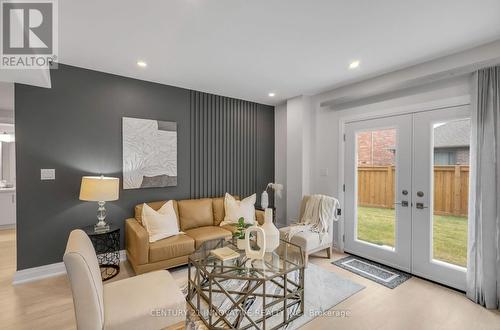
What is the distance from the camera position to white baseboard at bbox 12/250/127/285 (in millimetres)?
2668

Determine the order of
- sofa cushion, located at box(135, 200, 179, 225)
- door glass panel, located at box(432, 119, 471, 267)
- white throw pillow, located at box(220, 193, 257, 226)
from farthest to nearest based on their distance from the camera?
1. white throw pillow, located at box(220, 193, 257, 226)
2. sofa cushion, located at box(135, 200, 179, 225)
3. door glass panel, located at box(432, 119, 471, 267)

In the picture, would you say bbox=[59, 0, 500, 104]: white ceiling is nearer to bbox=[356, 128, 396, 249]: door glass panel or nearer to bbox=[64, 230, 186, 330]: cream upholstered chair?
bbox=[356, 128, 396, 249]: door glass panel

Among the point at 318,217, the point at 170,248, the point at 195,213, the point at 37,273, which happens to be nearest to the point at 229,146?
the point at 195,213

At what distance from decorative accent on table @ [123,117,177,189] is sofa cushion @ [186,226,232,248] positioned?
857mm

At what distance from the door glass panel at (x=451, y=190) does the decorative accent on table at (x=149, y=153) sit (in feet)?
11.7

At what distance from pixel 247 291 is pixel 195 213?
1.94 m

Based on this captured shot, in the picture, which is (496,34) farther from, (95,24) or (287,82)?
(95,24)

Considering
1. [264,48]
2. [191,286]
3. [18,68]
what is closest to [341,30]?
[264,48]

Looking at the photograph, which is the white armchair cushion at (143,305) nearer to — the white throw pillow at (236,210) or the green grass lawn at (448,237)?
the white throw pillow at (236,210)

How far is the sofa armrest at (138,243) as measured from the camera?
Result: 263 cm

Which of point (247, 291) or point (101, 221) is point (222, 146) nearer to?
point (101, 221)

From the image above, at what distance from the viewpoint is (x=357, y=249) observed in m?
3.53

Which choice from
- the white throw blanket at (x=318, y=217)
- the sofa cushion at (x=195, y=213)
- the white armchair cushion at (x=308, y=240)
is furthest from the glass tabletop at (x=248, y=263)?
the sofa cushion at (x=195, y=213)

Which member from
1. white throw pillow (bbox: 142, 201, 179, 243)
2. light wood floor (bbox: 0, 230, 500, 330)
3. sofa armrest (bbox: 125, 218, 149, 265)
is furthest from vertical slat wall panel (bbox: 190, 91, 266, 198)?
light wood floor (bbox: 0, 230, 500, 330)
